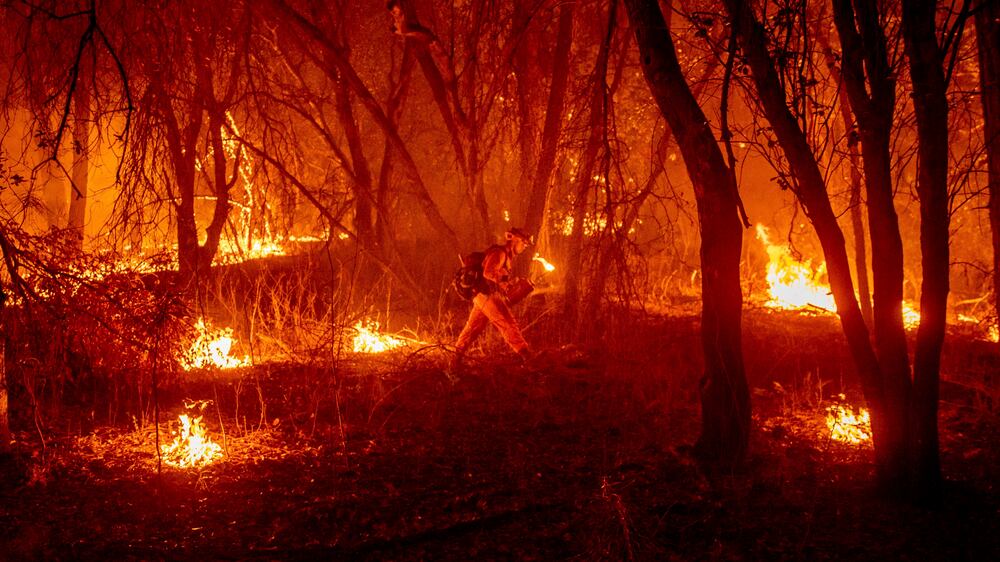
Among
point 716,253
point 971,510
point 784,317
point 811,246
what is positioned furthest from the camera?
point 811,246

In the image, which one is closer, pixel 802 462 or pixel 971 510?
pixel 971 510

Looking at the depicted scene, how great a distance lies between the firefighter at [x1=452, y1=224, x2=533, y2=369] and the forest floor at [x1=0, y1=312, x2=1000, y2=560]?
0.54 m

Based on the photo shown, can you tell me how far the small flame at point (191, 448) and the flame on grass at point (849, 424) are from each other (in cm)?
443

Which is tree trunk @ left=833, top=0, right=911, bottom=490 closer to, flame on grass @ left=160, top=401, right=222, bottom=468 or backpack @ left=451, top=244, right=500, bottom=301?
backpack @ left=451, top=244, right=500, bottom=301

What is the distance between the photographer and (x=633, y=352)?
899 cm

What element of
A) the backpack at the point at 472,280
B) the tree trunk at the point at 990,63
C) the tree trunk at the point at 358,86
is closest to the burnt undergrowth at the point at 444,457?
the backpack at the point at 472,280

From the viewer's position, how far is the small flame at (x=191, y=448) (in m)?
5.75

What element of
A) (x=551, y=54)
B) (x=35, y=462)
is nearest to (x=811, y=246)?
(x=551, y=54)

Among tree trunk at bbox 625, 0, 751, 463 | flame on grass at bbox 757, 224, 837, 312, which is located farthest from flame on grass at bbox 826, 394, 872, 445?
flame on grass at bbox 757, 224, 837, 312

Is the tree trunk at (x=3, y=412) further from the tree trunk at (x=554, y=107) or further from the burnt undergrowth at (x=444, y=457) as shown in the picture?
the tree trunk at (x=554, y=107)

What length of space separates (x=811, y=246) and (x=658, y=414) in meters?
11.1

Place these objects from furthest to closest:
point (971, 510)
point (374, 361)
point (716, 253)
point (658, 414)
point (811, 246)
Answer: point (811, 246), point (374, 361), point (658, 414), point (716, 253), point (971, 510)

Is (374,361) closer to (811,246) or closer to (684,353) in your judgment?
(684,353)

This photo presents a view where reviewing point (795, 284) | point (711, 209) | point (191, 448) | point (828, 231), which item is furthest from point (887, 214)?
point (795, 284)
